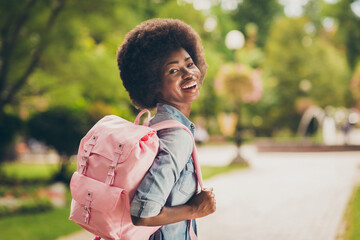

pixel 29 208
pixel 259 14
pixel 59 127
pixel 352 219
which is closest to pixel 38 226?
pixel 29 208

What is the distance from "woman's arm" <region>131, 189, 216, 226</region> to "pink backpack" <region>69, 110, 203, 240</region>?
0.24 ft

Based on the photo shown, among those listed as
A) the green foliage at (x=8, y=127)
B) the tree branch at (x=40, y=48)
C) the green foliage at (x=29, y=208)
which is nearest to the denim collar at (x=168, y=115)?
the green foliage at (x=29, y=208)

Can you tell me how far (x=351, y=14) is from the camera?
54.9 ft

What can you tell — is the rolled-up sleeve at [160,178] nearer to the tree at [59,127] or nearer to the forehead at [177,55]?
the forehead at [177,55]

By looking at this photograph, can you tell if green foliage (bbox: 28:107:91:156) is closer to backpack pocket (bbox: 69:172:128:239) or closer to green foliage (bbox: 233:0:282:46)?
backpack pocket (bbox: 69:172:128:239)

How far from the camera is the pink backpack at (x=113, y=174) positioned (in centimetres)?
154

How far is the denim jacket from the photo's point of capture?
151 cm

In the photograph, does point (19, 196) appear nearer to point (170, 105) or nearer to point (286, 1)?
point (170, 105)

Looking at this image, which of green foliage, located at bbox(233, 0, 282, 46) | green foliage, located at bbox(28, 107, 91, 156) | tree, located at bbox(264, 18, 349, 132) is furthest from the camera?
green foliage, located at bbox(233, 0, 282, 46)

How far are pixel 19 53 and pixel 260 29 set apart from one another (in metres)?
41.3

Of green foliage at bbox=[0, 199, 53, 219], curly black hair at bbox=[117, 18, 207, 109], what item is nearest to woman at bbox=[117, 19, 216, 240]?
curly black hair at bbox=[117, 18, 207, 109]

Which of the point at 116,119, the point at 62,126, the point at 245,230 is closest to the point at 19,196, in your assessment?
the point at 62,126

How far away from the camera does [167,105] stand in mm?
1787

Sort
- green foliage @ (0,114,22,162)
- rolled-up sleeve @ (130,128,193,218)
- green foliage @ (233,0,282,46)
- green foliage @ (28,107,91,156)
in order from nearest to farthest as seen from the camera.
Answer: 1. rolled-up sleeve @ (130,128,193,218)
2. green foliage @ (28,107,91,156)
3. green foliage @ (0,114,22,162)
4. green foliage @ (233,0,282,46)
